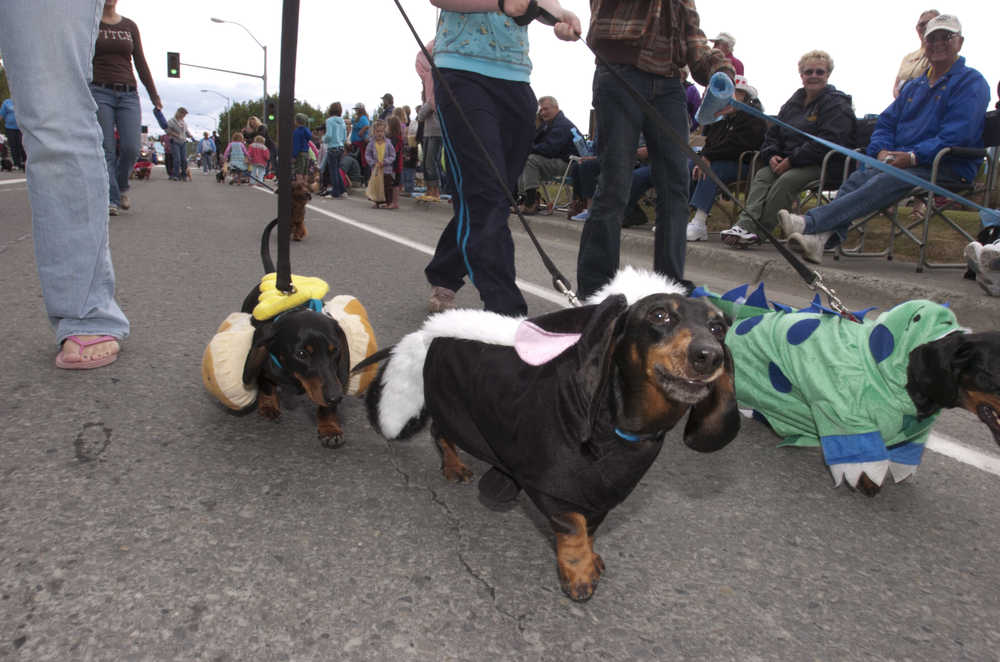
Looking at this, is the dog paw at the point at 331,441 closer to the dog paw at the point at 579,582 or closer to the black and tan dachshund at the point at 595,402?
the black and tan dachshund at the point at 595,402

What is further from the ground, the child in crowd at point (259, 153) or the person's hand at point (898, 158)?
the person's hand at point (898, 158)

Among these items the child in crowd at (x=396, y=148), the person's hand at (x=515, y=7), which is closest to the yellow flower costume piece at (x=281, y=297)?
the person's hand at (x=515, y=7)

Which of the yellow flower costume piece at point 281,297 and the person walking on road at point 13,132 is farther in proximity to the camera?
the person walking on road at point 13,132

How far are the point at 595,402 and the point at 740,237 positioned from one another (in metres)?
5.66

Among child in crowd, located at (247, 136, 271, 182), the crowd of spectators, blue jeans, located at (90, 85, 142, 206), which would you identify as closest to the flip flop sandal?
the crowd of spectators

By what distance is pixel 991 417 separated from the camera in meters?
2.04

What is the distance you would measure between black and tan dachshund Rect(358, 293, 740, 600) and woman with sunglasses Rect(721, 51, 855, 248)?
5.44 m

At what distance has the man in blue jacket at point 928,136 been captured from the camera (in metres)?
5.39

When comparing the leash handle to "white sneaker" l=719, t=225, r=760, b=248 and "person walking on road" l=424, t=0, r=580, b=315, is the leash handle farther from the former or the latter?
"white sneaker" l=719, t=225, r=760, b=248

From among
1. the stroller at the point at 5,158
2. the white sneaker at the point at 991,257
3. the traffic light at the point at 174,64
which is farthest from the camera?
the traffic light at the point at 174,64

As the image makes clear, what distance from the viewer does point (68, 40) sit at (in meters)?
2.45

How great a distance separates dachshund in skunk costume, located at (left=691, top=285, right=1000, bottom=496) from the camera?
2094mm

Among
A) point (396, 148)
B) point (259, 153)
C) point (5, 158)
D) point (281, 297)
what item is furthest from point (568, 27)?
point (5, 158)

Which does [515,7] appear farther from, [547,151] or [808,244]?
[547,151]
